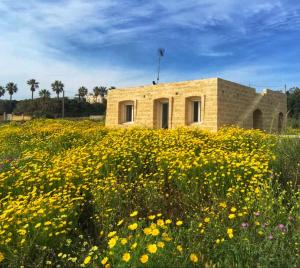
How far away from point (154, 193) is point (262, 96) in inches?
663

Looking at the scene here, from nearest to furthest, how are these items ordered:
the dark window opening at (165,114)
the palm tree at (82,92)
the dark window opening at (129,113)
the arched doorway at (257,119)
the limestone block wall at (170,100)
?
1. the limestone block wall at (170,100)
2. the dark window opening at (165,114)
3. the arched doorway at (257,119)
4. the dark window opening at (129,113)
5. the palm tree at (82,92)

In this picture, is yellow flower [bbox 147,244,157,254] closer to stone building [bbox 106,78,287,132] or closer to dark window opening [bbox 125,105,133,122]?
stone building [bbox 106,78,287,132]

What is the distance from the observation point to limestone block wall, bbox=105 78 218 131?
1608 cm

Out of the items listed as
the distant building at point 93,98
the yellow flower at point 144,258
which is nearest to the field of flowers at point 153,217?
the yellow flower at point 144,258

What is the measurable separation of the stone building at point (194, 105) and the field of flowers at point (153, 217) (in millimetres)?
10425

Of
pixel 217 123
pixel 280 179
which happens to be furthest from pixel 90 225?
pixel 217 123

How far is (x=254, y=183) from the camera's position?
4.36 meters

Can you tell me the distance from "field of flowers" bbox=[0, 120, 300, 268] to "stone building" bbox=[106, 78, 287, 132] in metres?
10.4

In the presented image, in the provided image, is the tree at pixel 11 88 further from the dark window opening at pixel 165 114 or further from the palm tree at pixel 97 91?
the dark window opening at pixel 165 114

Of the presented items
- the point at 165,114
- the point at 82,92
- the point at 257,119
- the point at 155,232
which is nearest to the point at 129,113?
the point at 165,114

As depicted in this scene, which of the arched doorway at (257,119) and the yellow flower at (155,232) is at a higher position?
the arched doorway at (257,119)

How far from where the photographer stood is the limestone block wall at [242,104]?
52.9ft

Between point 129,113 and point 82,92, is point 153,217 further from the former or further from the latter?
point 82,92

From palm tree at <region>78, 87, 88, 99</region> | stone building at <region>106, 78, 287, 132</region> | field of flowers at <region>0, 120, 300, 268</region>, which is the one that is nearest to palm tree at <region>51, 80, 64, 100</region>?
palm tree at <region>78, 87, 88, 99</region>
